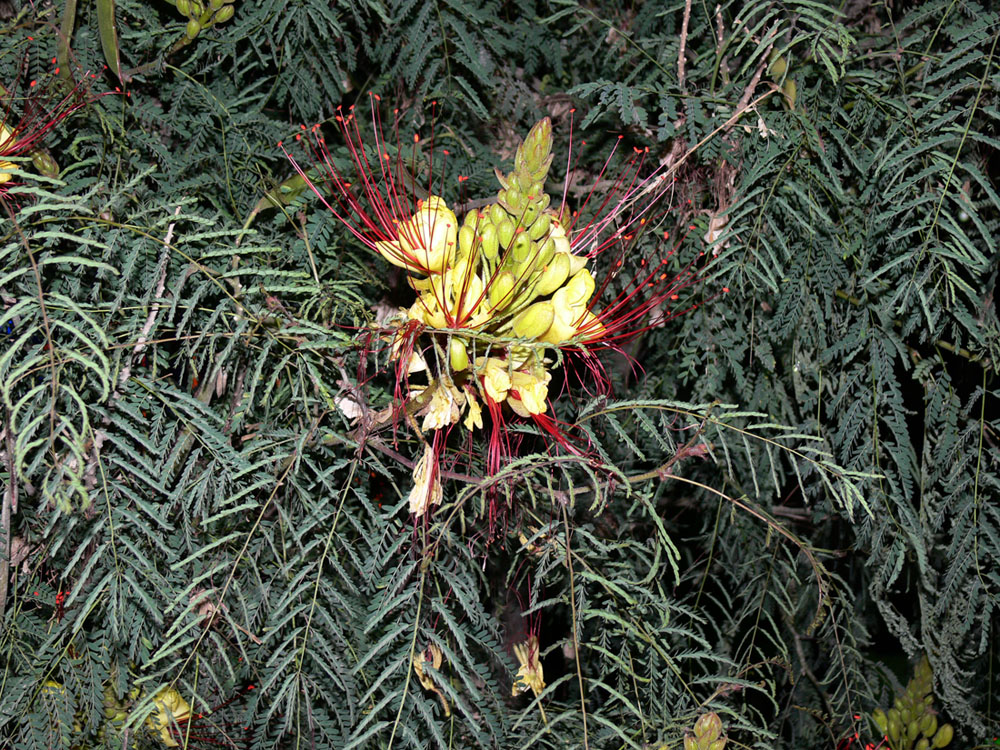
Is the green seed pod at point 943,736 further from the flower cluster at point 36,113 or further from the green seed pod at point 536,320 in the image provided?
the flower cluster at point 36,113

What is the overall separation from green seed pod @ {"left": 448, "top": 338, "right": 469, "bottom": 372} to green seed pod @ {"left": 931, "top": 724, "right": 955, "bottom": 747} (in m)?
0.74

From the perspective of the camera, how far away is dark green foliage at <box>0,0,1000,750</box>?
0.62 metres

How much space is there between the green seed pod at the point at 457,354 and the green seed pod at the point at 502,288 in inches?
1.8

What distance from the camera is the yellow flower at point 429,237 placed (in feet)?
2.06

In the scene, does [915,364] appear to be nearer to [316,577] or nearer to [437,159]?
[437,159]

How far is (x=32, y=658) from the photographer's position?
664 mm

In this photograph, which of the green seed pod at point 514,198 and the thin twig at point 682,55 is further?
the thin twig at point 682,55

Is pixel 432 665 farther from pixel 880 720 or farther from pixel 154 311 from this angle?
pixel 880 720

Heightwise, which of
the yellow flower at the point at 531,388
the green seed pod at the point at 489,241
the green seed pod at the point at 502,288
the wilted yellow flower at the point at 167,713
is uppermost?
the green seed pod at the point at 489,241

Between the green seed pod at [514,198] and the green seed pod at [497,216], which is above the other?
the green seed pod at [514,198]

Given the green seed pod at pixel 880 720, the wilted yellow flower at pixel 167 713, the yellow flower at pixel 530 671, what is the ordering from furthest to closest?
the green seed pod at pixel 880 720, the yellow flower at pixel 530 671, the wilted yellow flower at pixel 167 713

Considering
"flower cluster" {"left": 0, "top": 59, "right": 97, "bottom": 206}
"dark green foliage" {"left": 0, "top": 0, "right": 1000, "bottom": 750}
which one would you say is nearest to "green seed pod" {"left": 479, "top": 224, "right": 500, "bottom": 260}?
"dark green foliage" {"left": 0, "top": 0, "right": 1000, "bottom": 750}

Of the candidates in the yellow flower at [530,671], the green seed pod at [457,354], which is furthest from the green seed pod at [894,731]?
the green seed pod at [457,354]

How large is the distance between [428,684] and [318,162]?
461mm
